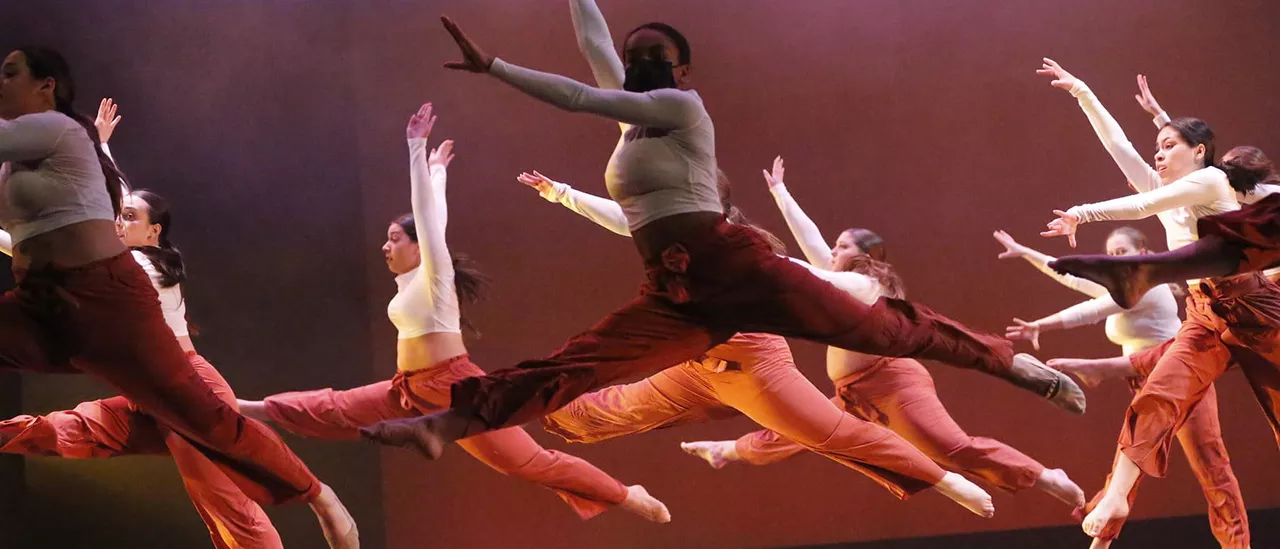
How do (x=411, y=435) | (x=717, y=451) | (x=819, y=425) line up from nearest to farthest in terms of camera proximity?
(x=411, y=435) → (x=819, y=425) → (x=717, y=451)

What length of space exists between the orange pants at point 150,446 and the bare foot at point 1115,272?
2.70 metres

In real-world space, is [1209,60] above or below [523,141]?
above

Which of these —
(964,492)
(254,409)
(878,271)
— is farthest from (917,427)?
(254,409)

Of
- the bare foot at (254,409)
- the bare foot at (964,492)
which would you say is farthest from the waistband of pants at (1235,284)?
the bare foot at (254,409)

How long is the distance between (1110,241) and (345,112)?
3.57m

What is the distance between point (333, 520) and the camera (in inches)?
145

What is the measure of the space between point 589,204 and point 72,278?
175cm

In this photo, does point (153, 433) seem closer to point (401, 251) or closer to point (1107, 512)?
point (401, 251)

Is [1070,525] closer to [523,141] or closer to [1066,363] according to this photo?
[1066,363]

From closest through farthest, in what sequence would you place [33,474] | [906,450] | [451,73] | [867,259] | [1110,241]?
1. [906,450]
2. [867,259]
3. [1110,241]
4. [33,474]
5. [451,73]

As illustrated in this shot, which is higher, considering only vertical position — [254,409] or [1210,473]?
[254,409]

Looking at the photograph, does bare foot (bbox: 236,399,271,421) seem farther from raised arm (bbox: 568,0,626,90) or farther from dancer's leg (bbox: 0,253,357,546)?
raised arm (bbox: 568,0,626,90)

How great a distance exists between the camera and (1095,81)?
552 centimetres

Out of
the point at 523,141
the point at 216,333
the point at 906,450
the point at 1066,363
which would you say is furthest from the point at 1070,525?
the point at 216,333
